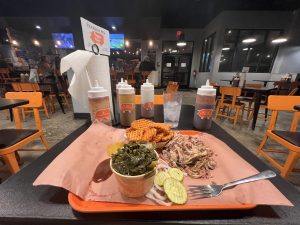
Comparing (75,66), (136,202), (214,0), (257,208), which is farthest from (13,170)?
→ (214,0)

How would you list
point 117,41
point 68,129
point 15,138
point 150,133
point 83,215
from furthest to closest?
point 117,41 → point 68,129 → point 15,138 → point 150,133 → point 83,215

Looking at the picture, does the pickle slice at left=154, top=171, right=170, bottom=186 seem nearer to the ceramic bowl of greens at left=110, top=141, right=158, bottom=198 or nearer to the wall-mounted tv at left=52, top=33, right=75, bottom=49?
the ceramic bowl of greens at left=110, top=141, right=158, bottom=198

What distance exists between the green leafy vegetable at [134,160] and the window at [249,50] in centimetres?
685

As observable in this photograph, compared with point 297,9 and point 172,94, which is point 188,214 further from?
point 297,9

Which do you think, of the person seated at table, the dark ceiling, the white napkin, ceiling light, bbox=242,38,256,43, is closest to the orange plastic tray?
the white napkin

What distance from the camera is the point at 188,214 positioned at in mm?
338

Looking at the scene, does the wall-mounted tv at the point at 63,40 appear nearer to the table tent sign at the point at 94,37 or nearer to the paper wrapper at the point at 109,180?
the table tent sign at the point at 94,37

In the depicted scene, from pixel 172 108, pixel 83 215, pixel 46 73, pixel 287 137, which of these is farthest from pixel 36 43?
pixel 287 137

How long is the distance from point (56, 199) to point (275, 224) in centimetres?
52

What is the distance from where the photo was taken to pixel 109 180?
42 cm

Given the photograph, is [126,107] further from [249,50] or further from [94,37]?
[249,50]

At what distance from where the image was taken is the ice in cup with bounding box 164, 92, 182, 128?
0.80m

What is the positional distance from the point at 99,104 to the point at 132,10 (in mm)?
4867

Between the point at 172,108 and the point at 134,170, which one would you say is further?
the point at 172,108
